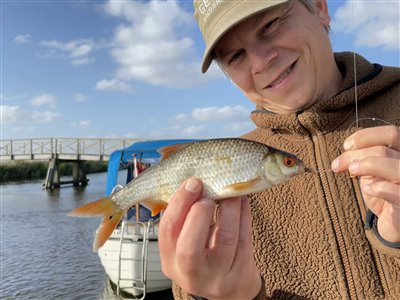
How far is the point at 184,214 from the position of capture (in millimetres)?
1999

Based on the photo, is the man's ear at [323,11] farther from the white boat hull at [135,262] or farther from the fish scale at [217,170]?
the white boat hull at [135,262]

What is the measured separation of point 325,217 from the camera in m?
2.28

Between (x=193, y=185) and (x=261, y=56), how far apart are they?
0.86 metres

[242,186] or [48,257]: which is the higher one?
[242,186]

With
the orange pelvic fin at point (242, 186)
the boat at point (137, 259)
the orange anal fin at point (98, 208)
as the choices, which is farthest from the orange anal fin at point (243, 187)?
the boat at point (137, 259)

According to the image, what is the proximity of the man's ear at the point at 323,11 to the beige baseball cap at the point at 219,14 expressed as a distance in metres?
0.47

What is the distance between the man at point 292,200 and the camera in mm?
1956

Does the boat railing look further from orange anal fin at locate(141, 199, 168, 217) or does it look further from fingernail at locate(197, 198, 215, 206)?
fingernail at locate(197, 198, 215, 206)

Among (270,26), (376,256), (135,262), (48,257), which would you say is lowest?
(48,257)

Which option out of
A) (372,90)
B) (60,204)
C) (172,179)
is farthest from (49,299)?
(60,204)

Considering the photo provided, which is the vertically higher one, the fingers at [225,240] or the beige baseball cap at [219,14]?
the beige baseball cap at [219,14]

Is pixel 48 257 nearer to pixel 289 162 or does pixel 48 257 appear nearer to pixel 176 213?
pixel 176 213

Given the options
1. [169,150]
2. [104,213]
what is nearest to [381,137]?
[169,150]

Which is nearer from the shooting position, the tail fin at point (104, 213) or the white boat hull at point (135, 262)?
the tail fin at point (104, 213)
